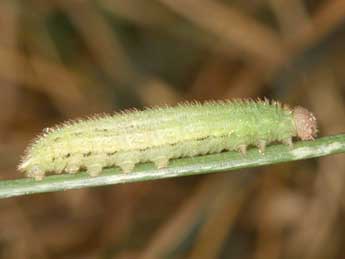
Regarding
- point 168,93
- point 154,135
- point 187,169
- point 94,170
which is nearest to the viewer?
point 187,169

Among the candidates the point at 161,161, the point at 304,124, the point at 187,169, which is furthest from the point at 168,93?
the point at 187,169

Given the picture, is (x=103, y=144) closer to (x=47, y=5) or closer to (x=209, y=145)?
(x=209, y=145)

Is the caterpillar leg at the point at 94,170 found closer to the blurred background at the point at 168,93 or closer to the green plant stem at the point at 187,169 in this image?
the green plant stem at the point at 187,169

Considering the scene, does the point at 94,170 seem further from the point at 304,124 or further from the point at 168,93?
the point at 168,93

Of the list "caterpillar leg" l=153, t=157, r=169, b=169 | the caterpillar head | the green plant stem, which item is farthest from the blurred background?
the green plant stem

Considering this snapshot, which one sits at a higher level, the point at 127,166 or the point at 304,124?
the point at 304,124

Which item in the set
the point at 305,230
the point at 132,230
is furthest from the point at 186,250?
the point at 305,230
